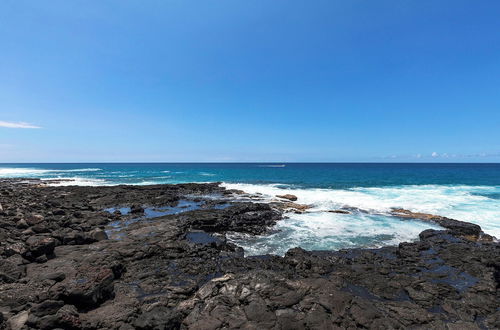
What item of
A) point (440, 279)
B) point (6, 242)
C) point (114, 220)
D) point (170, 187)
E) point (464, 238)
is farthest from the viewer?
point (170, 187)

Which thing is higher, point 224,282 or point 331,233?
point 224,282

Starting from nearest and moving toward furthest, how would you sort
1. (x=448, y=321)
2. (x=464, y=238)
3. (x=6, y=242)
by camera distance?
(x=448, y=321), (x=6, y=242), (x=464, y=238)

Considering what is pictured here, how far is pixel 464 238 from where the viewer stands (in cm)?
1418

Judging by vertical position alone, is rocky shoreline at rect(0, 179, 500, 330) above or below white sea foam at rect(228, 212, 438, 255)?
above

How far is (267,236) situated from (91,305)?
10.1m

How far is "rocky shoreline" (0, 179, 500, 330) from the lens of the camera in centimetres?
603

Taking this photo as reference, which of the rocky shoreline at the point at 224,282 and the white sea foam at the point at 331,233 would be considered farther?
the white sea foam at the point at 331,233

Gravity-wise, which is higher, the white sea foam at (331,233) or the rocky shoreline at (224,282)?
the rocky shoreline at (224,282)

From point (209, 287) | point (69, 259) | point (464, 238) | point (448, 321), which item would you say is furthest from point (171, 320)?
point (464, 238)

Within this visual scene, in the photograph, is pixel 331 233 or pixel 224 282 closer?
pixel 224 282

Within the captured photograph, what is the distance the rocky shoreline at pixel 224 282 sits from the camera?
6.03 meters

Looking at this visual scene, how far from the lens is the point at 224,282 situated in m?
7.09

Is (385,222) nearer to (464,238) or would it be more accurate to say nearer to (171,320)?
(464,238)

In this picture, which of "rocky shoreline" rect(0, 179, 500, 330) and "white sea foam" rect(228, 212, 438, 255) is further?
"white sea foam" rect(228, 212, 438, 255)
